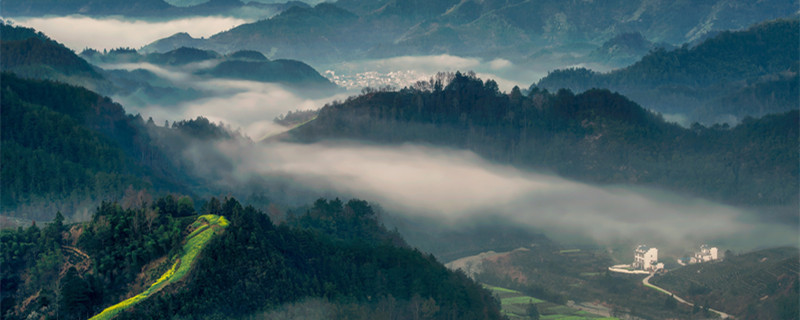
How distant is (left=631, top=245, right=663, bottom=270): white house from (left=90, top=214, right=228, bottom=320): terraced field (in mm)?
107919

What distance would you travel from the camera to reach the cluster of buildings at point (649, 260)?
6555 inches

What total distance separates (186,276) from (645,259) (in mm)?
116648

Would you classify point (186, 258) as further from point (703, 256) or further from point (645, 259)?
point (703, 256)

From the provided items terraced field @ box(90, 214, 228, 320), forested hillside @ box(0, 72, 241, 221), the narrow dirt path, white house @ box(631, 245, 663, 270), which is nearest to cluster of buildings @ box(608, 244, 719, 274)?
white house @ box(631, 245, 663, 270)

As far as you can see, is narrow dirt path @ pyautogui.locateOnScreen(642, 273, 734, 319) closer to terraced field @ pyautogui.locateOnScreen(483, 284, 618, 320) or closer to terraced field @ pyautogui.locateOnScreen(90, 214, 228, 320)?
terraced field @ pyautogui.locateOnScreen(483, 284, 618, 320)

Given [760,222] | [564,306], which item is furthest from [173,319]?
[760,222]

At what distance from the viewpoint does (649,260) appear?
170 meters

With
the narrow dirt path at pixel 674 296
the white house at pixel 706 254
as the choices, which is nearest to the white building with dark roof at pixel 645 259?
the narrow dirt path at pixel 674 296

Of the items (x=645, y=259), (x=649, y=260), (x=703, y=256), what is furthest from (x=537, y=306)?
(x=703, y=256)

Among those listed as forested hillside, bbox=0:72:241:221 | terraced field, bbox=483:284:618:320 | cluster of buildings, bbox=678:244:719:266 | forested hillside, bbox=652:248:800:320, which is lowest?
terraced field, bbox=483:284:618:320

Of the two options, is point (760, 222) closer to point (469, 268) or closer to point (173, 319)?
point (469, 268)

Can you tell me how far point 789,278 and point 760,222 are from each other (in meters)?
65.7

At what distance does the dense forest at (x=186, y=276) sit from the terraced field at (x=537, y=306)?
41880mm

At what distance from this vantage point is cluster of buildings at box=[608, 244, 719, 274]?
166500 millimetres
